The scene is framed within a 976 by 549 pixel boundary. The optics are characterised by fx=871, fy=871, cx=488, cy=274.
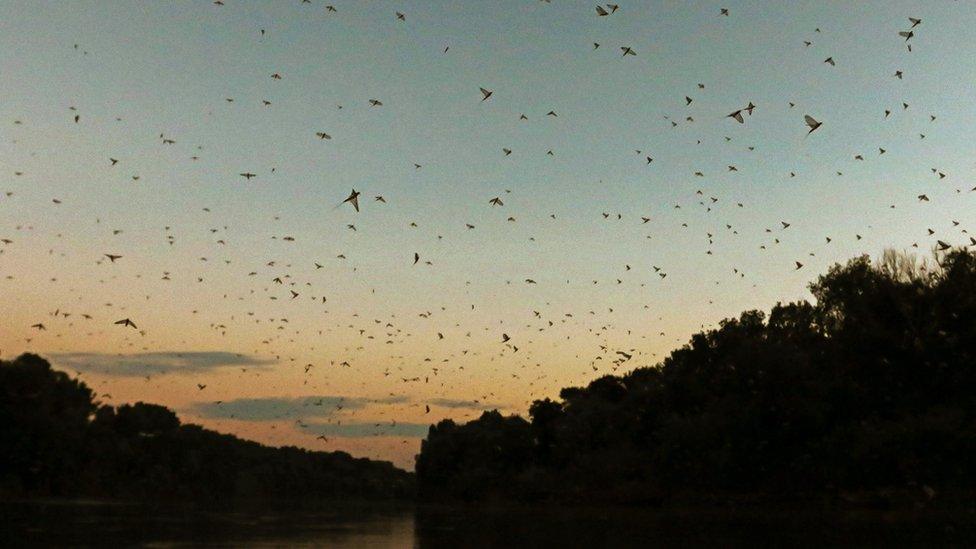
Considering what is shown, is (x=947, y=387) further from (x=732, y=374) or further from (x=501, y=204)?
(x=501, y=204)

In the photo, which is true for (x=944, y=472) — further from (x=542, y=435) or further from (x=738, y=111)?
(x=542, y=435)

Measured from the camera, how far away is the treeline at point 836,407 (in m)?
61.8

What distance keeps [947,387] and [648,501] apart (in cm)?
2764

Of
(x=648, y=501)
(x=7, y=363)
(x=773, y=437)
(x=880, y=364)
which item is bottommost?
(x=648, y=501)

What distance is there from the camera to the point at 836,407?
7106 cm

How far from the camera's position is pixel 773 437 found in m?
71.4

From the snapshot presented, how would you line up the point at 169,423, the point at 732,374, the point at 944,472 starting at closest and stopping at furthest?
1. the point at 944,472
2. the point at 732,374
3. the point at 169,423

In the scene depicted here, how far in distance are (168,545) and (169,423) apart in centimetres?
17835

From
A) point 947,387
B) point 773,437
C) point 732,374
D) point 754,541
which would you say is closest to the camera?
point 754,541

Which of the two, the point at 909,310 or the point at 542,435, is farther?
the point at 542,435

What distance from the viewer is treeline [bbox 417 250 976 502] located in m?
61.8

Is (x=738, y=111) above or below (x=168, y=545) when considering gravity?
above

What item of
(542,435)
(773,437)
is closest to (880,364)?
(773,437)

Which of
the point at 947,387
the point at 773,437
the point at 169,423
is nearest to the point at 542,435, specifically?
the point at 773,437
